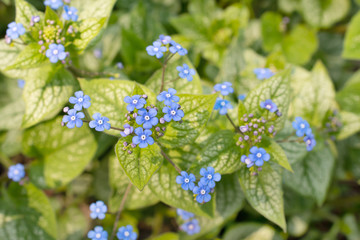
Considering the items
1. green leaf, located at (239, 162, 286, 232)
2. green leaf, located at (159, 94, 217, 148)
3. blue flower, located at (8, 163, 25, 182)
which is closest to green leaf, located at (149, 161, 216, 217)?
green leaf, located at (239, 162, 286, 232)

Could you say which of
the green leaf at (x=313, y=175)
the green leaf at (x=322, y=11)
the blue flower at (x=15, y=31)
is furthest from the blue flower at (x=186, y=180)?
the green leaf at (x=322, y=11)

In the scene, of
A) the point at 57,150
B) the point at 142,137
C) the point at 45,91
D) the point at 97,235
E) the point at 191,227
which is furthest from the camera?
the point at 57,150

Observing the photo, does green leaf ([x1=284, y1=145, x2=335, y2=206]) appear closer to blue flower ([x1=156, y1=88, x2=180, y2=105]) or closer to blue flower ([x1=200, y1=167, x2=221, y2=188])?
blue flower ([x1=200, y1=167, x2=221, y2=188])

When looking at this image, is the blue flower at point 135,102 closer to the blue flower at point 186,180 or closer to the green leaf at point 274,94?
the blue flower at point 186,180

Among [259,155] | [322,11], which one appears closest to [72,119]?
[259,155]

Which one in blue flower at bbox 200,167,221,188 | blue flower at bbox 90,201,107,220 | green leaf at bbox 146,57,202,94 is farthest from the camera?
green leaf at bbox 146,57,202,94

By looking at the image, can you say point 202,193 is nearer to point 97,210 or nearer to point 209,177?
point 209,177
